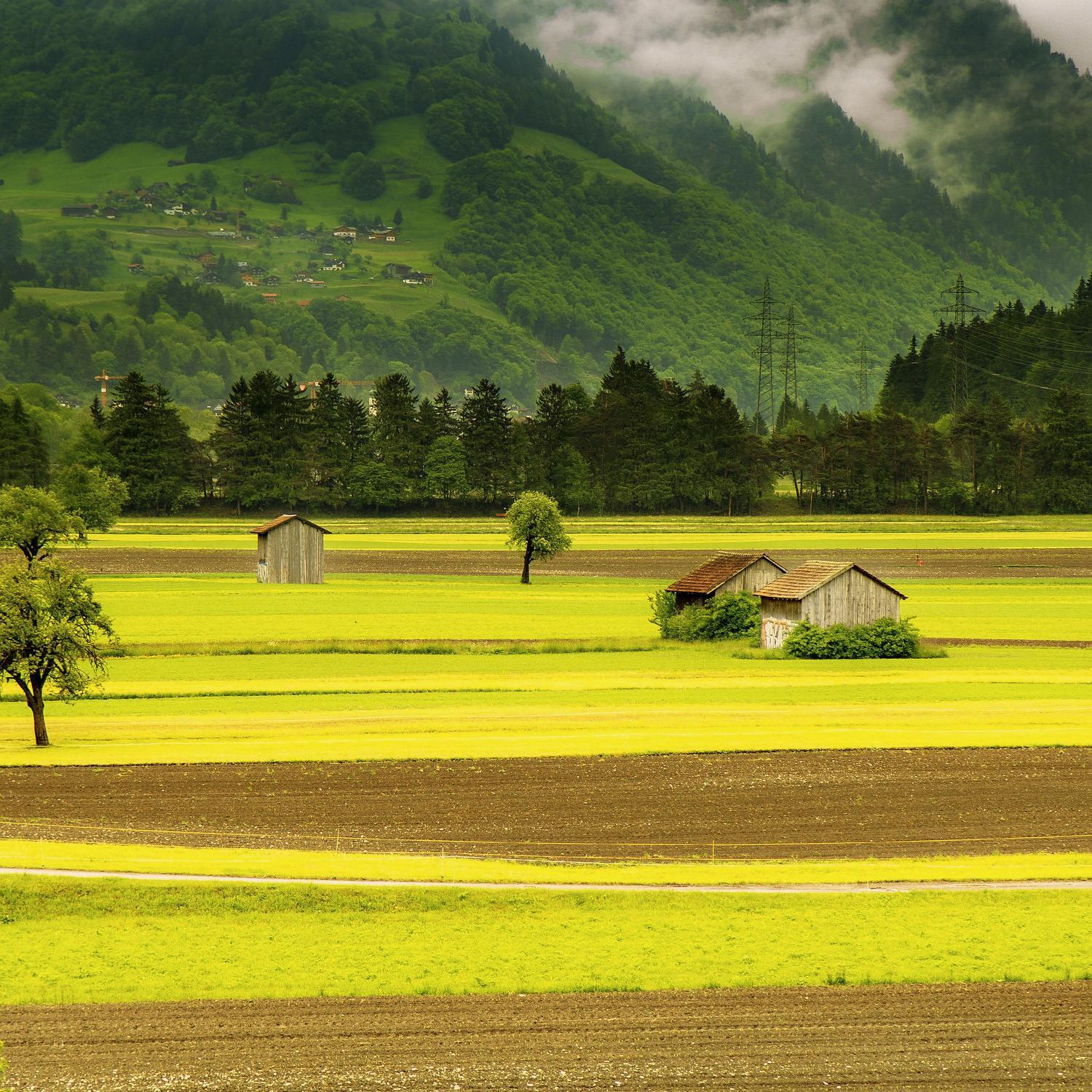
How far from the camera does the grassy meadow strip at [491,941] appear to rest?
24.4 m

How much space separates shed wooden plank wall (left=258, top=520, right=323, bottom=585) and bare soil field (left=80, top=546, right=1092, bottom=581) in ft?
26.0

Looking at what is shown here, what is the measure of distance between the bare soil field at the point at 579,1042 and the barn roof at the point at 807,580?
41962 mm

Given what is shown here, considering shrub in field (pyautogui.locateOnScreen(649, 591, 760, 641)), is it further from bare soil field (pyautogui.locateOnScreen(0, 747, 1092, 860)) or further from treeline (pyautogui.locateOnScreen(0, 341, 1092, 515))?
treeline (pyautogui.locateOnScreen(0, 341, 1092, 515))

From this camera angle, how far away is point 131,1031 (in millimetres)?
22312

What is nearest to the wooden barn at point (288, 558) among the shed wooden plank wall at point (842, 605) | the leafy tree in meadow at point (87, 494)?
the leafy tree in meadow at point (87, 494)

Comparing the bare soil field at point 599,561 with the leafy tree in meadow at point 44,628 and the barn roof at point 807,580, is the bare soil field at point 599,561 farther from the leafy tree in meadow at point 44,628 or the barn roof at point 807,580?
the leafy tree in meadow at point 44,628

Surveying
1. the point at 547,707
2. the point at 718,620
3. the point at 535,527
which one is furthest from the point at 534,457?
the point at 547,707

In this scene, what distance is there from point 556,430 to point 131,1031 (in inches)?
6274

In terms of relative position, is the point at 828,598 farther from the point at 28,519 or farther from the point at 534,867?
the point at 28,519

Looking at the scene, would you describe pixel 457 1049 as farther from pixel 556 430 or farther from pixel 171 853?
pixel 556 430

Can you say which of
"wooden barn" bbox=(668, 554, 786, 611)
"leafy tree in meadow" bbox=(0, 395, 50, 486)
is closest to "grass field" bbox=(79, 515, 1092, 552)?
"leafy tree in meadow" bbox=(0, 395, 50, 486)

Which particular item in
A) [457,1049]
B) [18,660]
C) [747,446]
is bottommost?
[457,1049]

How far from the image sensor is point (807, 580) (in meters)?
66.8

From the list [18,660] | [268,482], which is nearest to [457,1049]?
[18,660]
